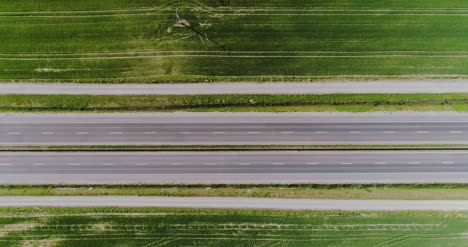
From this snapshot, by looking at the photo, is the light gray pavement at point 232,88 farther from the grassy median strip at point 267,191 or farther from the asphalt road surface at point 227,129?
the grassy median strip at point 267,191

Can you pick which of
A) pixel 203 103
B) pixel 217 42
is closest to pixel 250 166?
pixel 203 103

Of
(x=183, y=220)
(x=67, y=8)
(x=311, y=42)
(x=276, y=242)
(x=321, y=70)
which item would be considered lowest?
(x=276, y=242)

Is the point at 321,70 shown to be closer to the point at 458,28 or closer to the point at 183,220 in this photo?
the point at 458,28

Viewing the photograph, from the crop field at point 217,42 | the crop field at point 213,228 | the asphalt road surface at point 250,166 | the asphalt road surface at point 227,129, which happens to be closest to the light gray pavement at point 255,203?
the crop field at point 213,228

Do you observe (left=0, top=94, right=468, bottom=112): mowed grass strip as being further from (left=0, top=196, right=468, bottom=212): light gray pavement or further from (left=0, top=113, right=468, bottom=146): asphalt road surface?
(left=0, top=196, right=468, bottom=212): light gray pavement

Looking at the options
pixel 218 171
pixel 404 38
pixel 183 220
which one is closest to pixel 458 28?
pixel 404 38

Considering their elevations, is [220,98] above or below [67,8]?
below
